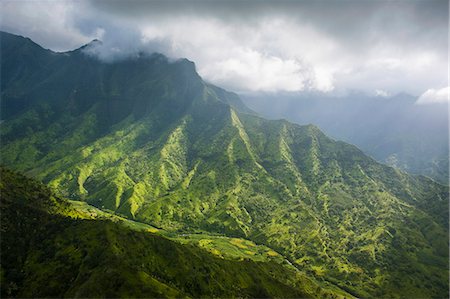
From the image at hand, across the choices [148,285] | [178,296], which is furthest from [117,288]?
[178,296]

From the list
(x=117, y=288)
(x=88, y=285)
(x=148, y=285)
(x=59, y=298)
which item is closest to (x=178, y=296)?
(x=148, y=285)

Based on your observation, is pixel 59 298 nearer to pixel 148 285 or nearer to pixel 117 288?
pixel 117 288

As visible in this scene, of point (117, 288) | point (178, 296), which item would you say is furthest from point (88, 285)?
point (178, 296)

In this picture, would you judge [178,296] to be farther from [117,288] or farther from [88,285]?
[88,285]

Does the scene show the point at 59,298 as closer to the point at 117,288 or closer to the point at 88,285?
the point at 88,285

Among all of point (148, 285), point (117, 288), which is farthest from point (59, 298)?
point (148, 285)

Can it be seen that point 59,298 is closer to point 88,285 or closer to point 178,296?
point 88,285
